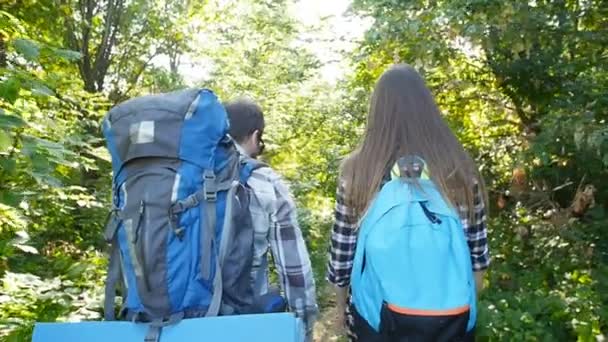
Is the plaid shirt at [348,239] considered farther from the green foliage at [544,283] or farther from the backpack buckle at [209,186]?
the green foliage at [544,283]

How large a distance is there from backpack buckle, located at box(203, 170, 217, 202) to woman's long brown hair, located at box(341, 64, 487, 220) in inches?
17.7

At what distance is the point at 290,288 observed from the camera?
216 centimetres

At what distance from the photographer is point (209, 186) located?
1892 mm

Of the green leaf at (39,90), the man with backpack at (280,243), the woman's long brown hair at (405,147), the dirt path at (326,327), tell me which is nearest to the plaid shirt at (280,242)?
the man with backpack at (280,243)

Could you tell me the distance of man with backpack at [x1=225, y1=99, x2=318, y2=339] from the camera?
2.09 m

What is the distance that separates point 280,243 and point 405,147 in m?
0.53

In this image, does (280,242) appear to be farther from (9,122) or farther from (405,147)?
(9,122)

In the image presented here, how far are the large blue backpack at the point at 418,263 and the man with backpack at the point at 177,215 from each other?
413 mm

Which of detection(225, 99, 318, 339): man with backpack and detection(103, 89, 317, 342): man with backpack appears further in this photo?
detection(225, 99, 318, 339): man with backpack

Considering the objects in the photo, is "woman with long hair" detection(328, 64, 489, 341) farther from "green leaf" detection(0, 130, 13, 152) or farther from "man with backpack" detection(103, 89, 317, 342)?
"green leaf" detection(0, 130, 13, 152)

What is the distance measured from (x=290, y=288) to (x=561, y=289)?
3.21 m

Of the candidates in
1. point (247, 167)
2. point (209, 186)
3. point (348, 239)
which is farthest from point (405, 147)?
point (209, 186)

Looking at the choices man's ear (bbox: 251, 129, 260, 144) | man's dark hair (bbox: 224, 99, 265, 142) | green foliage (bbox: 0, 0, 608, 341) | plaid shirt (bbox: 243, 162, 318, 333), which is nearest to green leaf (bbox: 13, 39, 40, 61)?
green foliage (bbox: 0, 0, 608, 341)

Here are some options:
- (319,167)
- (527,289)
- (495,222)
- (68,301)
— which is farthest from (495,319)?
(319,167)
